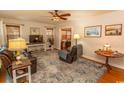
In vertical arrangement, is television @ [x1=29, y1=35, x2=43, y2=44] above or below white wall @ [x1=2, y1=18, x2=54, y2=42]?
below

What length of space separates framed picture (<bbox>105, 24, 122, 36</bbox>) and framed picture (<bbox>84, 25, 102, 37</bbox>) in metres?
0.23

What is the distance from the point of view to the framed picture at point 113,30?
2.88m

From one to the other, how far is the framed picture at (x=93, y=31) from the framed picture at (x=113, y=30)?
0.23 metres

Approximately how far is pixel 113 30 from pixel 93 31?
2.26 feet

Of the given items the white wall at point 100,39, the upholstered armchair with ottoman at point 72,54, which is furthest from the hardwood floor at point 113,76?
the upholstered armchair with ottoman at point 72,54

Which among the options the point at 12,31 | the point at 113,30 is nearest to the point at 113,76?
the point at 113,30

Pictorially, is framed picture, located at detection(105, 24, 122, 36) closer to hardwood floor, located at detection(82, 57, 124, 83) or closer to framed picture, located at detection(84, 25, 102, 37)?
framed picture, located at detection(84, 25, 102, 37)

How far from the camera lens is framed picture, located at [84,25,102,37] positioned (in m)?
3.30

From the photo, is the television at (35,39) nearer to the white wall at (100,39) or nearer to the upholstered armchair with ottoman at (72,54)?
the upholstered armchair with ottoman at (72,54)

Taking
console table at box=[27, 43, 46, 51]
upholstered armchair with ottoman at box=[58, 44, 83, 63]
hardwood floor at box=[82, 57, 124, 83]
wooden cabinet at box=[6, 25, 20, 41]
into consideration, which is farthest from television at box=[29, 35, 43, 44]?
hardwood floor at box=[82, 57, 124, 83]
